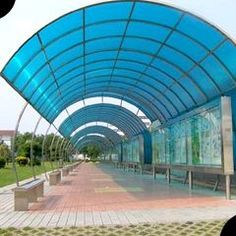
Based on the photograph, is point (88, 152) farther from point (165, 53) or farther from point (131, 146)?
point (165, 53)

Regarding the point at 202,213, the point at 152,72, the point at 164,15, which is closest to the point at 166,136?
the point at 152,72

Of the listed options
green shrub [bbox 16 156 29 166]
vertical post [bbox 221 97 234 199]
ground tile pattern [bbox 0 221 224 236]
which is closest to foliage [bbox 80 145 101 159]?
green shrub [bbox 16 156 29 166]

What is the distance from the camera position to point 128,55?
18.8 metres

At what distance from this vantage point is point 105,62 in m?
20.1

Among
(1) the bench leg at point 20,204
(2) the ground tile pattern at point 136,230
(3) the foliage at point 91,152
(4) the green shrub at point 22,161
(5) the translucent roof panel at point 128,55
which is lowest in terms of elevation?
(2) the ground tile pattern at point 136,230

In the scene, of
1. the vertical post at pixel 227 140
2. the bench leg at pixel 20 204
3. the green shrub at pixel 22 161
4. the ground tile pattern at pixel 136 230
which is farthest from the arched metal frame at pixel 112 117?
the ground tile pattern at pixel 136 230

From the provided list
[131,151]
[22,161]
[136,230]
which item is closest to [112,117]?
[131,151]

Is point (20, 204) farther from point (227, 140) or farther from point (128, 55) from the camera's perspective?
point (128, 55)

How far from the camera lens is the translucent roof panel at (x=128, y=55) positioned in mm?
13266

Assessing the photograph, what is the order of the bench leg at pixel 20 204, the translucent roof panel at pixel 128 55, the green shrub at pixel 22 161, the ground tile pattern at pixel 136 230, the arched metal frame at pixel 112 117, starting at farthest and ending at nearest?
1. the green shrub at pixel 22 161
2. the arched metal frame at pixel 112 117
3. the translucent roof panel at pixel 128 55
4. the bench leg at pixel 20 204
5. the ground tile pattern at pixel 136 230

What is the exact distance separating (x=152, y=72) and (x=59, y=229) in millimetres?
13879

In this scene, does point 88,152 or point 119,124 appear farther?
point 88,152

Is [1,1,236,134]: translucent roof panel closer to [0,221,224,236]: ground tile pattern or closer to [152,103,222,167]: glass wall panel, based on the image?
[152,103,222,167]: glass wall panel

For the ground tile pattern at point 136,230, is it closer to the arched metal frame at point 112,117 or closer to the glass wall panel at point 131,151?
the arched metal frame at point 112,117
